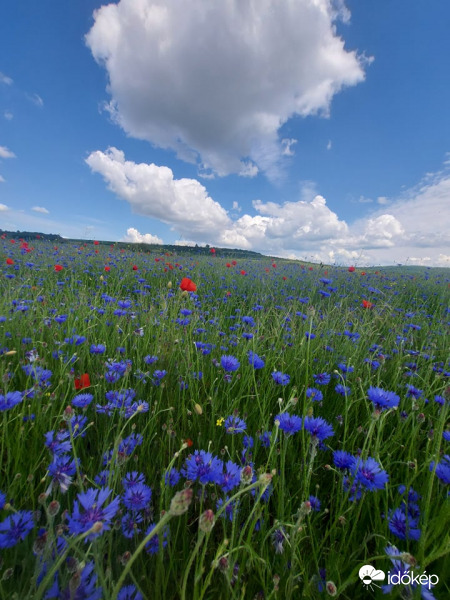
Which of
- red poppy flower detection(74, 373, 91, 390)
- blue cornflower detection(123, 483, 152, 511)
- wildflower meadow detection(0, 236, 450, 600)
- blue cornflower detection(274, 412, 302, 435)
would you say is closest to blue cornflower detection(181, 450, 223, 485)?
wildflower meadow detection(0, 236, 450, 600)

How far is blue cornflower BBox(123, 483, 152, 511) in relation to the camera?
770mm

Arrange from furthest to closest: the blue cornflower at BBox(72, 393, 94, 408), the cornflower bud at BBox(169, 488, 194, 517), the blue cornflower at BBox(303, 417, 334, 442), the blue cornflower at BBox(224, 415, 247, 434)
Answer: the blue cornflower at BBox(72, 393, 94, 408)
the blue cornflower at BBox(224, 415, 247, 434)
the blue cornflower at BBox(303, 417, 334, 442)
the cornflower bud at BBox(169, 488, 194, 517)

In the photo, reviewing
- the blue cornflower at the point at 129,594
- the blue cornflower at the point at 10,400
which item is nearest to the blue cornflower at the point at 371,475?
the blue cornflower at the point at 129,594

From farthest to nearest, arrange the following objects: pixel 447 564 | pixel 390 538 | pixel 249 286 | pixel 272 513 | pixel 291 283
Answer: pixel 291 283 → pixel 249 286 → pixel 272 513 → pixel 390 538 → pixel 447 564

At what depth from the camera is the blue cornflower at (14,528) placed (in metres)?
0.63

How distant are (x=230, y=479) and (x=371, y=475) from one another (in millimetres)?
404

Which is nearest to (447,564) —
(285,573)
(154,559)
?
(285,573)

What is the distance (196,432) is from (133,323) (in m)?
1.38

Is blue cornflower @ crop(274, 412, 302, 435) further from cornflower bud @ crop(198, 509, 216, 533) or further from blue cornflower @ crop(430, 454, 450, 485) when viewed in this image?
cornflower bud @ crop(198, 509, 216, 533)

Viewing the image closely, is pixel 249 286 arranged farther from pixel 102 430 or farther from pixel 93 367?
pixel 102 430

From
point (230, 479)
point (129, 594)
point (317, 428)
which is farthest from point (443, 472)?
point (129, 594)

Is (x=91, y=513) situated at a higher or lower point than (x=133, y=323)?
higher

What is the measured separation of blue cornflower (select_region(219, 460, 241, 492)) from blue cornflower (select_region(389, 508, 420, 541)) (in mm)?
438

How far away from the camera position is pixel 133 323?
8.02 ft
